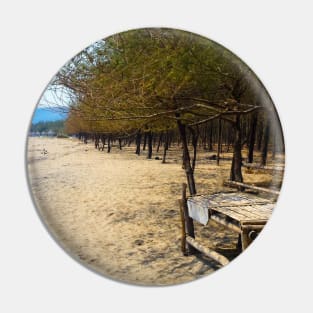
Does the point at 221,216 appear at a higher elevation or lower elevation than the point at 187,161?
lower

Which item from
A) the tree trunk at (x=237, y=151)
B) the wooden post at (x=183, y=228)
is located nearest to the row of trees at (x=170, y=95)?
the tree trunk at (x=237, y=151)

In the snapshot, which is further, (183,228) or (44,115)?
(183,228)

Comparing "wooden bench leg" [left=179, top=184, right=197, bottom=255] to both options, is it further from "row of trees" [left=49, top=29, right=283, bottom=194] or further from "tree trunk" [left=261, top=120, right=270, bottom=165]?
"tree trunk" [left=261, top=120, right=270, bottom=165]

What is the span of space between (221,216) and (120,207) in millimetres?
657

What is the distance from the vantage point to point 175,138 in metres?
2.67

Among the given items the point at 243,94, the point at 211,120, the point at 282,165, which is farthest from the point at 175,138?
the point at 282,165

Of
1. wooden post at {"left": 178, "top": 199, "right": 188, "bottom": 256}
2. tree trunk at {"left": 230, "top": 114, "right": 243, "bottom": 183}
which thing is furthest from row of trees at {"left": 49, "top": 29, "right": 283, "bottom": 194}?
wooden post at {"left": 178, "top": 199, "right": 188, "bottom": 256}

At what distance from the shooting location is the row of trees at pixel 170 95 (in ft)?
8.52

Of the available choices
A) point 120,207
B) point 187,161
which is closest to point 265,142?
point 187,161

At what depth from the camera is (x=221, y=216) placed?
8.96 feet

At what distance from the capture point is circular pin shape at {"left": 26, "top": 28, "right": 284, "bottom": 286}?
2.57m

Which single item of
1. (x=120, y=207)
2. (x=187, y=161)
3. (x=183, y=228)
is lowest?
(x=183, y=228)

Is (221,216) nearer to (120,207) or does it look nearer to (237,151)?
(237,151)

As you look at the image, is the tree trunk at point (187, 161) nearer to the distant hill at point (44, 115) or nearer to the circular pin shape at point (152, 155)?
the circular pin shape at point (152, 155)
